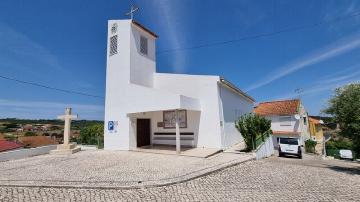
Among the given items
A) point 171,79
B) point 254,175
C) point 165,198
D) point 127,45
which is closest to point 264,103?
point 171,79

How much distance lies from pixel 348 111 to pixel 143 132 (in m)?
12.4

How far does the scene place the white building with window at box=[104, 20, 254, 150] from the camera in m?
15.3

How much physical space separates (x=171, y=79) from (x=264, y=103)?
89.6ft

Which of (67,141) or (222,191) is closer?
(222,191)

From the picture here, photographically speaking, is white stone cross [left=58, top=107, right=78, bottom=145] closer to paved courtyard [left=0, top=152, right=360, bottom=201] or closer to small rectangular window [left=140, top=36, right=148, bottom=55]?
small rectangular window [left=140, top=36, right=148, bottom=55]

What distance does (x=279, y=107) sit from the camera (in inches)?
1443

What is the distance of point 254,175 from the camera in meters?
9.27

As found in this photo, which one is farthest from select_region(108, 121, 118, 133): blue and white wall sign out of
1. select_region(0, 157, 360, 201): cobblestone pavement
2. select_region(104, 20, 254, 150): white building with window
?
select_region(0, 157, 360, 201): cobblestone pavement

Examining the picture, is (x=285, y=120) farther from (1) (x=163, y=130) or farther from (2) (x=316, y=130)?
(1) (x=163, y=130)

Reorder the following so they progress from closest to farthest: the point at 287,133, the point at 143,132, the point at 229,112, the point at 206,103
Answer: the point at 206,103 → the point at 143,132 → the point at 229,112 → the point at 287,133

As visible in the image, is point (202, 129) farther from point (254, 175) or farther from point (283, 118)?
point (283, 118)

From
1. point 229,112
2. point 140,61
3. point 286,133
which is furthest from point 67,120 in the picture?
point 286,133

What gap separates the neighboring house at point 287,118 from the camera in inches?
1314

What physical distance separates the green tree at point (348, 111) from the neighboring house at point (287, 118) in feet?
67.2
